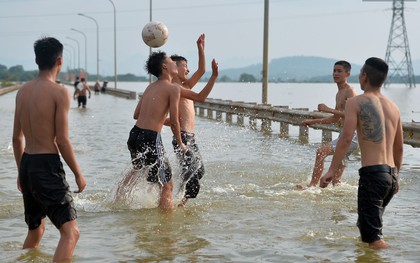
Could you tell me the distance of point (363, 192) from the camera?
6.44m

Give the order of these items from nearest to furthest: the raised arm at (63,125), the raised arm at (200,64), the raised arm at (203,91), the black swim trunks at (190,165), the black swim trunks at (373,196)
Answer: the raised arm at (63,125)
the black swim trunks at (373,196)
the raised arm at (203,91)
the black swim trunks at (190,165)
the raised arm at (200,64)

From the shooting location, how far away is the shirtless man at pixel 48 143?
5773mm

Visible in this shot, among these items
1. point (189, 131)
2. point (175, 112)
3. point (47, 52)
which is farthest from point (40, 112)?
point (189, 131)

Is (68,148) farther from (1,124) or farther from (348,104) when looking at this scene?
(1,124)

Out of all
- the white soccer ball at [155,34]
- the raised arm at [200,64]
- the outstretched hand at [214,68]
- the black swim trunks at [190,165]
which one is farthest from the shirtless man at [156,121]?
the white soccer ball at [155,34]

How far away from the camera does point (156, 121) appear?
27.5 ft

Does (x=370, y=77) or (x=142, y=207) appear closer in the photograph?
(x=370, y=77)

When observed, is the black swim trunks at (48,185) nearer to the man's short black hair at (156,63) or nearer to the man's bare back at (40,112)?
the man's bare back at (40,112)

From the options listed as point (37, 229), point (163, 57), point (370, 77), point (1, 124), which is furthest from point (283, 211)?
point (1, 124)

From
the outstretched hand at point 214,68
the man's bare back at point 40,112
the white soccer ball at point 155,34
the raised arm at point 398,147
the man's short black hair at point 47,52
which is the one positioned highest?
the white soccer ball at point 155,34

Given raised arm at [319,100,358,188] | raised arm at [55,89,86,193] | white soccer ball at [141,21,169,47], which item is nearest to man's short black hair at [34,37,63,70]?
raised arm at [55,89,86,193]

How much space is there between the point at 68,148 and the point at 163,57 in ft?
9.57

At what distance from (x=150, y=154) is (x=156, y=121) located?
38cm

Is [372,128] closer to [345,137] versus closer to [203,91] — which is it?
[345,137]
